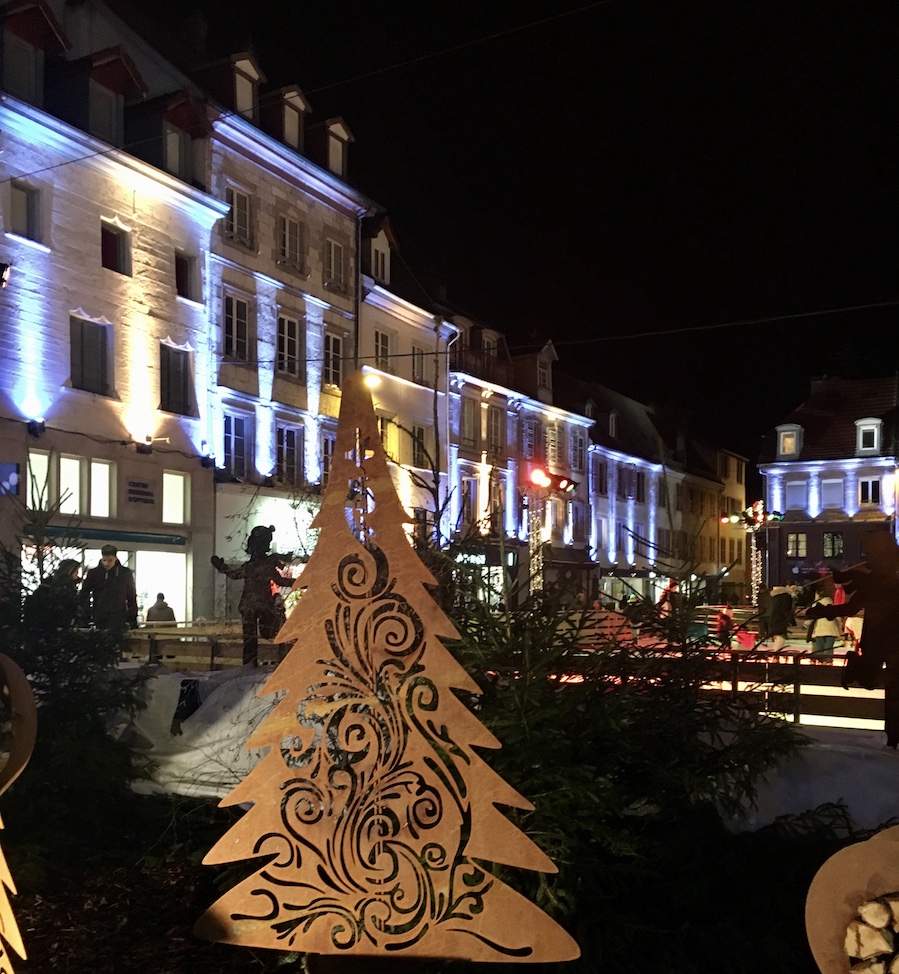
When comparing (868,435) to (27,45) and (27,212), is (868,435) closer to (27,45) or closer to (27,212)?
(27,212)

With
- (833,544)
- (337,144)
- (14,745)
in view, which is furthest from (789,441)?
(14,745)

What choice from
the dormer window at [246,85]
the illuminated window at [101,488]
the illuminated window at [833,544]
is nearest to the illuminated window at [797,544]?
the illuminated window at [833,544]

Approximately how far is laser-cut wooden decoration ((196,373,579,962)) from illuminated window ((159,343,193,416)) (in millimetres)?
20008

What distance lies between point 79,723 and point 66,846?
0.97m

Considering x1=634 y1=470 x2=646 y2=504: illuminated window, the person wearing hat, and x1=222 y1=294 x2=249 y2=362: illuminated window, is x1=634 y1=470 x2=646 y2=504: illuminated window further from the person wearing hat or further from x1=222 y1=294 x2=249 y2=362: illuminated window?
the person wearing hat

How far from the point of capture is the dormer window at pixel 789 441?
52.1m

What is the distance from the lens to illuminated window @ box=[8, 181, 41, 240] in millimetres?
20594

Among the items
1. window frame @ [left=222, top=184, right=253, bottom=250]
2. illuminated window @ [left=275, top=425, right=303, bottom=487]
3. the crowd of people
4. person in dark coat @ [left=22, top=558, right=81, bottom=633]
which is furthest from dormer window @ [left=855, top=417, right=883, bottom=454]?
person in dark coat @ [left=22, top=558, right=81, bottom=633]

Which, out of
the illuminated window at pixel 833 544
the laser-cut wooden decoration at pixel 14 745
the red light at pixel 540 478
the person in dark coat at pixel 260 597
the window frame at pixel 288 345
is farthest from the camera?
the illuminated window at pixel 833 544

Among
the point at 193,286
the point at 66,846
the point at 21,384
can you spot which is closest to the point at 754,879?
the point at 66,846

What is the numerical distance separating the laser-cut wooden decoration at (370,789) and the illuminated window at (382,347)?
28.1 m

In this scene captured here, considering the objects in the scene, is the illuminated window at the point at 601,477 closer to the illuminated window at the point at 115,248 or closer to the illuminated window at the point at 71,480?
the illuminated window at the point at 115,248

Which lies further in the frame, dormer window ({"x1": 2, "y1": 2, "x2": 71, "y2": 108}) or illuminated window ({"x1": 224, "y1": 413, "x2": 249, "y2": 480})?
illuminated window ({"x1": 224, "y1": 413, "x2": 249, "y2": 480})

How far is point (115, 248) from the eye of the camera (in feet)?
75.5
